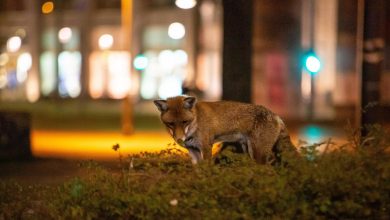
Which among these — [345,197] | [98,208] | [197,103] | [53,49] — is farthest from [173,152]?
[53,49]

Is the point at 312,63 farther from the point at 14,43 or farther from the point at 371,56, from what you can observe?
the point at 14,43

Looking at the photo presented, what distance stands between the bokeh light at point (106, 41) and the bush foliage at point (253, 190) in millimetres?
42259

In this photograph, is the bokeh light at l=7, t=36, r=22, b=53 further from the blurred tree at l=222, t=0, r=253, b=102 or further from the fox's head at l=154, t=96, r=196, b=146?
the fox's head at l=154, t=96, r=196, b=146

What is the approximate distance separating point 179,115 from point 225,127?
78 cm

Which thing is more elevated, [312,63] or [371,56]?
[371,56]

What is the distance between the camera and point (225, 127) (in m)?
9.07

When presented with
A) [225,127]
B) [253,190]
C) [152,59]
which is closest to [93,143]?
[225,127]

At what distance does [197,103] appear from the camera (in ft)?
29.3

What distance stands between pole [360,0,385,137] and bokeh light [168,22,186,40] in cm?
3458

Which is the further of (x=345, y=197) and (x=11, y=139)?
(x=11, y=139)

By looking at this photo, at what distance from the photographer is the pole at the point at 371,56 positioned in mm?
11562

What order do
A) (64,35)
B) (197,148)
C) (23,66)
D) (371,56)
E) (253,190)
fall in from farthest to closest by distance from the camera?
(23,66) → (64,35) → (371,56) → (197,148) → (253,190)

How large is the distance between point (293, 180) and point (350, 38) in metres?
31.7

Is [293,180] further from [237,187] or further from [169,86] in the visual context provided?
[169,86]
